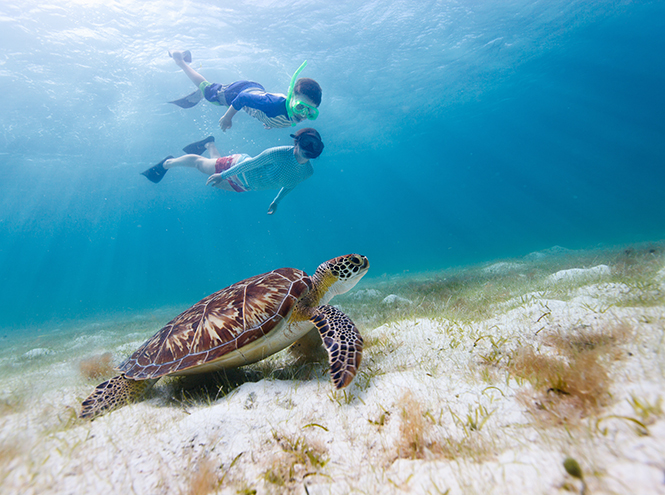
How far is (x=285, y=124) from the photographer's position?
7.15 m

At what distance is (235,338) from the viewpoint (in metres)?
2.21

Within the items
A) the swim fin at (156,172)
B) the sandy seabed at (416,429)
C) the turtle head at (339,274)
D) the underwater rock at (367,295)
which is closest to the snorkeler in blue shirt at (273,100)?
the swim fin at (156,172)

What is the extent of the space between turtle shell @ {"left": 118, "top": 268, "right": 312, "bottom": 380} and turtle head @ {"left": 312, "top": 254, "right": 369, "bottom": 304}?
0.34m

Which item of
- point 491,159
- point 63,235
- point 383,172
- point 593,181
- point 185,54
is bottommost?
point 63,235

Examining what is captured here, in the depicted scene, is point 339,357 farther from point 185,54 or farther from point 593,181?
point 593,181

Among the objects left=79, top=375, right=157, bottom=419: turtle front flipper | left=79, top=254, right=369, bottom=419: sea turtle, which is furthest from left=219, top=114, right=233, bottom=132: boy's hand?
left=79, top=375, right=157, bottom=419: turtle front flipper

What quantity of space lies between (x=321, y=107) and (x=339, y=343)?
23.0 meters

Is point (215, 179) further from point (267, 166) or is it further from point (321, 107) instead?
point (321, 107)

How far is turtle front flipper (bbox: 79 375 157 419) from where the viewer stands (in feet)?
6.69

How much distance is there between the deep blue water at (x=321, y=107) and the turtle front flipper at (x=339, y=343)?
1859cm

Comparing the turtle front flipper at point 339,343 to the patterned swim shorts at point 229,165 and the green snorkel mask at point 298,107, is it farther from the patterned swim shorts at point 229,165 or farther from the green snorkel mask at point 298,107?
the patterned swim shorts at point 229,165

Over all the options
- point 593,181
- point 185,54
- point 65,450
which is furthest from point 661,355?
point 593,181

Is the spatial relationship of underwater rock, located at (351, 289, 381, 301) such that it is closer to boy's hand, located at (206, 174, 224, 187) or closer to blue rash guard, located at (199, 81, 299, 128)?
boy's hand, located at (206, 174, 224, 187)

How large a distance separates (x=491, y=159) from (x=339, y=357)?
78.2 m
